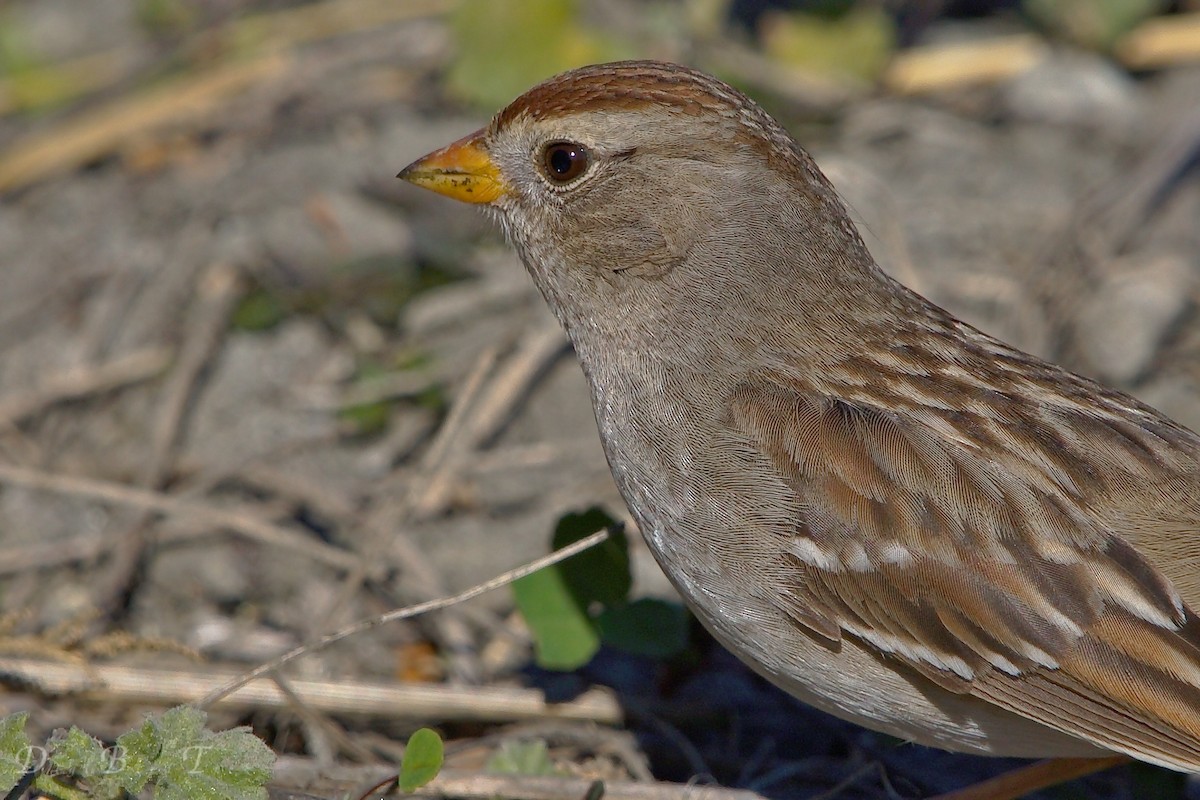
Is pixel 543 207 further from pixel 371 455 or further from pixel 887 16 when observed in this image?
pixel 887 16

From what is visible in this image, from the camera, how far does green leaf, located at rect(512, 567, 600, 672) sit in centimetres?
356

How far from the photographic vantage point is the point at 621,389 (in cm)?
315

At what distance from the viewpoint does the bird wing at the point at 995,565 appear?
9.00 feet

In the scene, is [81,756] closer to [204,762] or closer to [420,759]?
[204,762]

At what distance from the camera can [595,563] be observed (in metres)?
3.57

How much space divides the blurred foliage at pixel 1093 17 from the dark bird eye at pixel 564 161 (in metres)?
3.18

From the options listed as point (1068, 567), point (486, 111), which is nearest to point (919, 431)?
point (1068, 567)

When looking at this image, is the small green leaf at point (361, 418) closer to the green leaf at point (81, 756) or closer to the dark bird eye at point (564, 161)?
the dark bird eye at point (564, 161)

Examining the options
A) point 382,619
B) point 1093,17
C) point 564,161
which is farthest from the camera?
point 1093,17

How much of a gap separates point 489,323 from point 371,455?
2.12 ft

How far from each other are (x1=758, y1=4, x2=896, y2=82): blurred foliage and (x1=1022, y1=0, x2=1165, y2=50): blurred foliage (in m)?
0.60

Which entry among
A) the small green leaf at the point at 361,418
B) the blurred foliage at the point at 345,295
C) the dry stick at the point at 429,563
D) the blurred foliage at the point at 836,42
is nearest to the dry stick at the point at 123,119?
the blurred foliage at the point at 345,295

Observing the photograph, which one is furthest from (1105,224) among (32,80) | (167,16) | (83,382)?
(32,80)

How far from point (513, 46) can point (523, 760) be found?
9.76 ft
